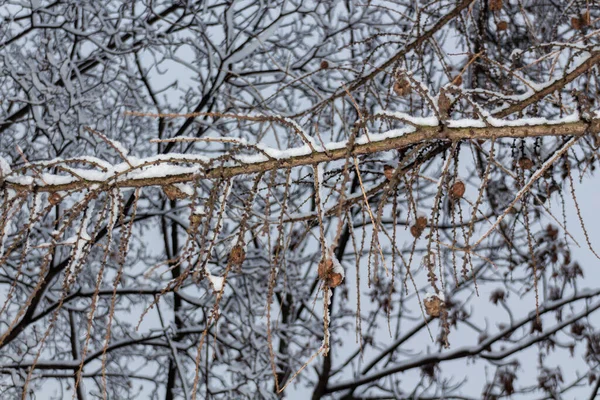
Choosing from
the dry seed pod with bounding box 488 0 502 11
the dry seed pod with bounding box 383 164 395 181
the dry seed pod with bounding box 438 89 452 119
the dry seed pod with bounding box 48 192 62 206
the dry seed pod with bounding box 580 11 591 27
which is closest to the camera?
the dry seed pod with bounding box 438 89 452 119

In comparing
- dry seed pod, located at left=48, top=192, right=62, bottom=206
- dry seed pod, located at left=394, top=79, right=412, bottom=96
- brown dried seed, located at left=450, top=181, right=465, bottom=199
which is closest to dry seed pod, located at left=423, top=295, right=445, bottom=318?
brown dried seed, located at left=450, top=181, right=465, bottom=199

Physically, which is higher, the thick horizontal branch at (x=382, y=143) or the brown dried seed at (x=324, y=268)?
the thick horizontal branch at (x=382, y=143)

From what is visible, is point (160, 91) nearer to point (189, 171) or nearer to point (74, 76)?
point (74, 76)

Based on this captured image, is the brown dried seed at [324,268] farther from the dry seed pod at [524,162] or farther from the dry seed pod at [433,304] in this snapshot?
the dry seed pod at [524,162]

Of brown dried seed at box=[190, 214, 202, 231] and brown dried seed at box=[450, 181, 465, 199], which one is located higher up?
brown dried seed at box=[450, 181, 465, 199]

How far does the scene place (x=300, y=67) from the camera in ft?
19.7

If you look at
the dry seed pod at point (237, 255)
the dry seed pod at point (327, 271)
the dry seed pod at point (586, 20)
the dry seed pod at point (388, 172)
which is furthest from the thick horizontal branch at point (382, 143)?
the dry seed pod at point (586, 20)

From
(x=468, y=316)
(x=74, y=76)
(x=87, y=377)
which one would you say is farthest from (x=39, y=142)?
(x=468, y=316)

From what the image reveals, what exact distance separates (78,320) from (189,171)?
5.53 m

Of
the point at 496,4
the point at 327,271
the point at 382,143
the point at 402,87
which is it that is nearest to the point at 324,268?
the point at 327,271

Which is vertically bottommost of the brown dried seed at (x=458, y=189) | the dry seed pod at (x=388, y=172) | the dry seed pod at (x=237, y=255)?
the dry seed pod at (x=237, y=255)

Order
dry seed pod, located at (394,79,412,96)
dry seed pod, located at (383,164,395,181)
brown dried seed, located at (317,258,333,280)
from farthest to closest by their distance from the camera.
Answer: dry seed pod, located at (383,164,395,181), dry seed pod, located at (394,79,412,96), brown dried seed, located at (317,258,333,280)

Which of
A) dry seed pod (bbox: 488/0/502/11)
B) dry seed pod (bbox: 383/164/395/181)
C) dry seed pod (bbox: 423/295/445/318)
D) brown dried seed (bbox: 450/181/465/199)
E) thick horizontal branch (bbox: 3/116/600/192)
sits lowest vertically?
dry seed pod (bbox: 423/295/445/318)

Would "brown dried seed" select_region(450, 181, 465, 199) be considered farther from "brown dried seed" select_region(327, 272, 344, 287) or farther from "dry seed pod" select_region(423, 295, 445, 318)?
"brown dried seed" select_region(327, 272, 344, 287)
